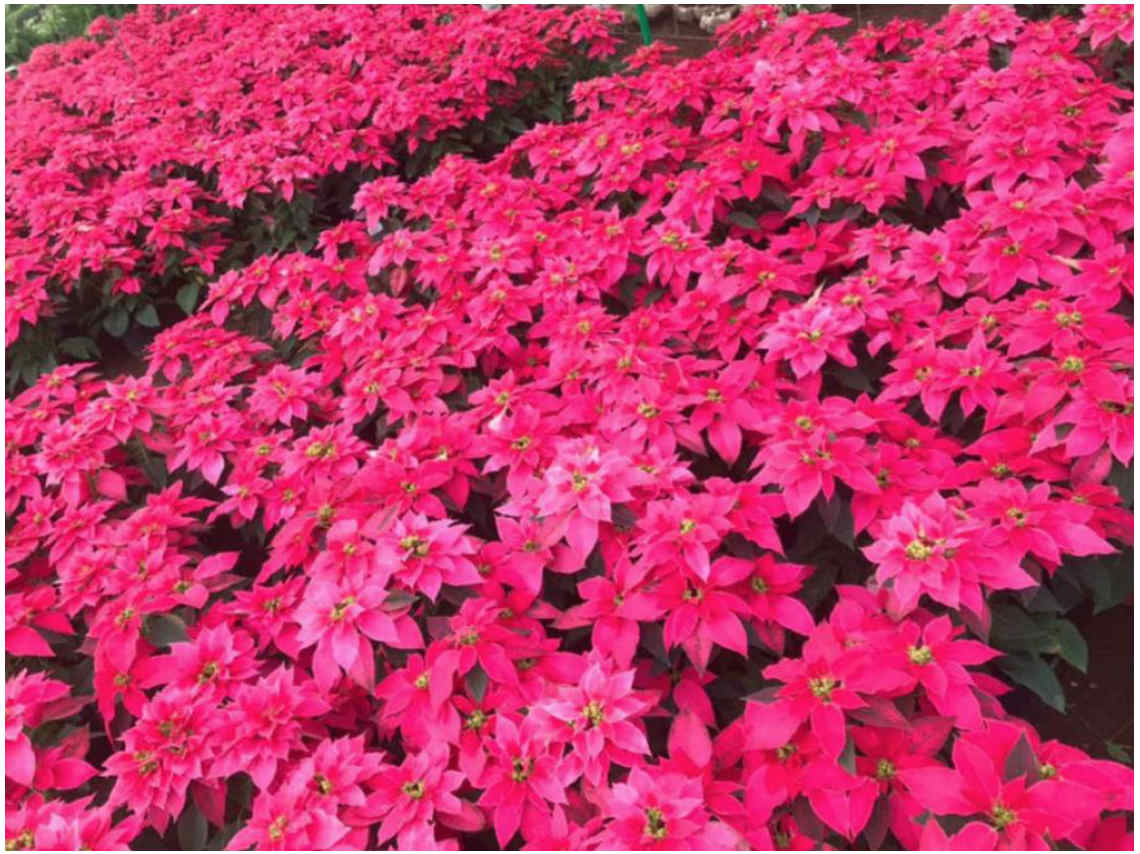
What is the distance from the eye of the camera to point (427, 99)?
313cm

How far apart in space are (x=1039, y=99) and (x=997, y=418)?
3.81 ft

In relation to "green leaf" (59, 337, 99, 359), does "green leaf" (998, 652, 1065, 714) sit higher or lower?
Answer: lower

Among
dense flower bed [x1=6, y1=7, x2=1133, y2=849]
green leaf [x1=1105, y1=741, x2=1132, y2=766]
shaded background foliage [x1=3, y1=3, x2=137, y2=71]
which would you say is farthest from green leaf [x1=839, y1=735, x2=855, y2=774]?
shaded background foliage [x1=3, y1=3, x2=137, y2=71]

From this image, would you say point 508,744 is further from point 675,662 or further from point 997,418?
point 997,418

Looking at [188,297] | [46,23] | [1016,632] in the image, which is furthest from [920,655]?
[46,23]

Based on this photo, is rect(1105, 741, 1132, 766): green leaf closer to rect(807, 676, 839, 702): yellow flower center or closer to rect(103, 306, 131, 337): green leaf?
rect(807, 676, 839, 702): yellow flower center

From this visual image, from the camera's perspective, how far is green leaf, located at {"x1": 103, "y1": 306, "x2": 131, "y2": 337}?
288cm

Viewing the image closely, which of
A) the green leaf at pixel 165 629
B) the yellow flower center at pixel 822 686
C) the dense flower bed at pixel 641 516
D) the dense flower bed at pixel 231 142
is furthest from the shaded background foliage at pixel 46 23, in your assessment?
the yellow flower center at pixel 822 686

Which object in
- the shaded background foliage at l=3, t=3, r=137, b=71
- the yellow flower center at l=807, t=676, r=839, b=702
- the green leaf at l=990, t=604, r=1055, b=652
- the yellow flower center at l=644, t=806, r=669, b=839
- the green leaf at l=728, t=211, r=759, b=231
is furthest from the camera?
the shaded background foliage at l=3, t=3, r=137, b=71

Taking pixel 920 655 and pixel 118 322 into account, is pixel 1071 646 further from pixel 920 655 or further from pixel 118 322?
pixel 118 322

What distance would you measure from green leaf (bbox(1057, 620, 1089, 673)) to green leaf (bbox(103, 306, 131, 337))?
288cm

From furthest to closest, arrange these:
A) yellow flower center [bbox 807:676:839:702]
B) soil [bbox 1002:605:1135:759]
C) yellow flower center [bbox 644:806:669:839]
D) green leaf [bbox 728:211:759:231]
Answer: green leaf [bbox 728:211:759:231], soil [bbox 1002:605:1135:759], yellow flower center [bbox 807:676:839:702], yellow flower center [bbox 644:806:669:839]

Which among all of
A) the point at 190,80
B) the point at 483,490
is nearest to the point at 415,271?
the point at 483,490

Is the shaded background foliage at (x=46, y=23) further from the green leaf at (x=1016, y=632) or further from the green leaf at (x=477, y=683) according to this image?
the green leaf at (x=1016, y=632)
